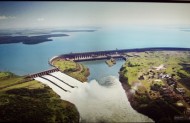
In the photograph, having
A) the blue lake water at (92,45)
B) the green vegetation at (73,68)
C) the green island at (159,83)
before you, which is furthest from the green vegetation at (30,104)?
the green island at (159,83)

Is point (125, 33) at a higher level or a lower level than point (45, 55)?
higher

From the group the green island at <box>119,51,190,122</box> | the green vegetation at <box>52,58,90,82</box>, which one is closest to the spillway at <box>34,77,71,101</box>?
the green vegetation at <box>52,58,90,82</box>

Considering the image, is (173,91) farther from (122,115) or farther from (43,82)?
(43,82)

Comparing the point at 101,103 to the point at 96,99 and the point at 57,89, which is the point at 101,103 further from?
the point at 57,89

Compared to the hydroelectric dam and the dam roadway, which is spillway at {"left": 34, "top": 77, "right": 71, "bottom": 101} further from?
the dam roadway

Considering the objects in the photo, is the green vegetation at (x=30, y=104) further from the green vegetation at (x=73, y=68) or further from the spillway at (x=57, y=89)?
the green vegetation at (x=73, y=68)

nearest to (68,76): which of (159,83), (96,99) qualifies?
(96,99)

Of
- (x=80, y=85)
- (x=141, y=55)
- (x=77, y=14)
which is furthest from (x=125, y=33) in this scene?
(x=80, y=85)
